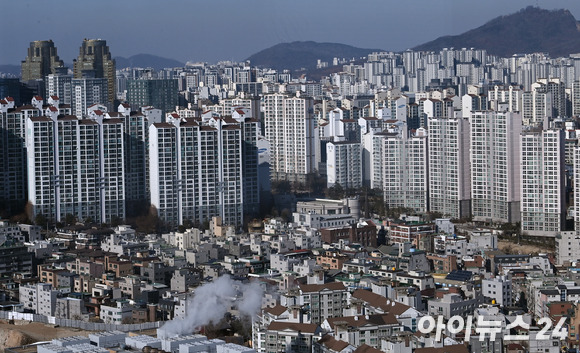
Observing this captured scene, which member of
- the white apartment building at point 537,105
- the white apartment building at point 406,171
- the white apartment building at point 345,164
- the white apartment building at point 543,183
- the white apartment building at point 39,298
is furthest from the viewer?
the white apartment building at point 537,105

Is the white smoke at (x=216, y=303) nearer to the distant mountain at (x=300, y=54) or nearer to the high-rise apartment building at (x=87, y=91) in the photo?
the distant mountain at (x=300, y=54)

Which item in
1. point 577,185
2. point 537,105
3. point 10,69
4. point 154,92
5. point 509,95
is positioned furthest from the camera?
point 154,92

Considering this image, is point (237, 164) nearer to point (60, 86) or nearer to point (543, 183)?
point (543, 183)

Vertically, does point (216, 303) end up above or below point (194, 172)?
below

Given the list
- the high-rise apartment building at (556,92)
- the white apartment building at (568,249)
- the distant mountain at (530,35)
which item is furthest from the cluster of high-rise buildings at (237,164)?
the distant mountain at (530,35)

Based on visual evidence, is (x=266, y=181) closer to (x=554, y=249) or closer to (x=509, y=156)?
(x=509, y=156)

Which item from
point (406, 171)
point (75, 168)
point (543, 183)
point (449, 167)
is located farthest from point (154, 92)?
point (543, 183)
